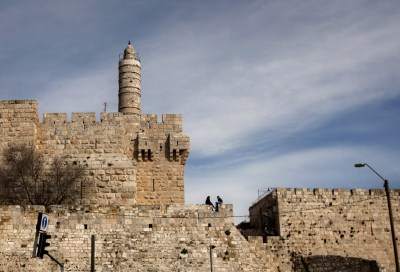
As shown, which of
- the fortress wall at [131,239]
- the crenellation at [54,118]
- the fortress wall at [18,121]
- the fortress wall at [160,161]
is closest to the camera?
the fortress wall at [131,239]

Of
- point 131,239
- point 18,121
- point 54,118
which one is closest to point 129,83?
point 54,118

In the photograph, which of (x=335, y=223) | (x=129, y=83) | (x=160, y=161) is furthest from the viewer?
(x=129, y=83)

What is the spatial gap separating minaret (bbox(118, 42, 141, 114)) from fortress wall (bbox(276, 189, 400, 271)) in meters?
12.5

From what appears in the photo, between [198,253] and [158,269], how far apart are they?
5.97 feet

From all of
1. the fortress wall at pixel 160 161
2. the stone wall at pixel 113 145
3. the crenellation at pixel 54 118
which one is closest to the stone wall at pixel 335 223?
the fortress wall at pixel 160 161

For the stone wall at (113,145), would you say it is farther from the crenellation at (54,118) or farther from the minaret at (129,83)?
the minaret at (129,83)

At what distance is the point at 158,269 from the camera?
24.4 m

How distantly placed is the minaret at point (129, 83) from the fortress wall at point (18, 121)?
7.32 metres

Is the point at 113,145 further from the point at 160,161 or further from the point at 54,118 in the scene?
the point at 54,118

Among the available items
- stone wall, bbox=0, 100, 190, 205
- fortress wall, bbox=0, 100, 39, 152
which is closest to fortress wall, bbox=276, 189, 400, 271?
stone wall, bbox=0, 100, 190, 205

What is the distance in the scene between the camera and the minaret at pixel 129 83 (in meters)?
37.0

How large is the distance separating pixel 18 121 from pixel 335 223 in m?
16.1

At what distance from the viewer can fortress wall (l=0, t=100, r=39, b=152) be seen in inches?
Answer: 1184

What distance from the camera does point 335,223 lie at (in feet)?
92.9
